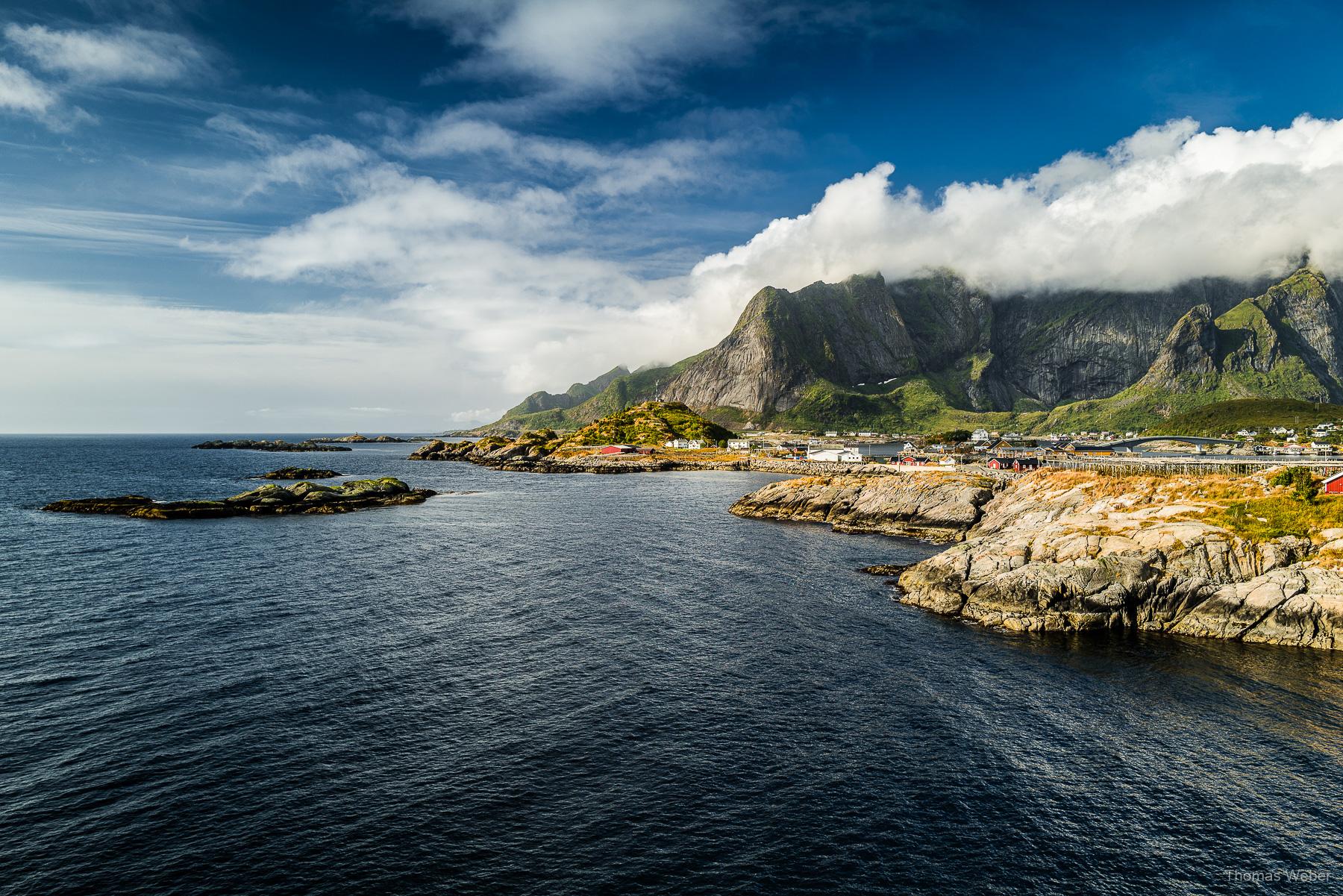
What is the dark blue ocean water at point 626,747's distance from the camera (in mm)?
24766

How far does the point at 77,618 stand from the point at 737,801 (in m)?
55.1

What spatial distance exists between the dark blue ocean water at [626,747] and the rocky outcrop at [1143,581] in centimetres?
358

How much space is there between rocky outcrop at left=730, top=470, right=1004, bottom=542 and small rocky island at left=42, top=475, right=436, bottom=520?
74.2m

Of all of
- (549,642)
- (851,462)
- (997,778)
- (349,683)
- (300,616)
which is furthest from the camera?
(851,462)

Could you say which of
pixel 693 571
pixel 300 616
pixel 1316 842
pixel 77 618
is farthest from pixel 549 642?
pixel 1316 842

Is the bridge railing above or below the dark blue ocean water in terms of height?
above

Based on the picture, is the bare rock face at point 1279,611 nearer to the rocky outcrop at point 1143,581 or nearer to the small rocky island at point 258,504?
the rocky outcrop at point 1143,581

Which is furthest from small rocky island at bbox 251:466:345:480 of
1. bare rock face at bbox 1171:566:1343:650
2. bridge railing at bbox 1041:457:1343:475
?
bare rock face at bbox 1171:566:1343:650

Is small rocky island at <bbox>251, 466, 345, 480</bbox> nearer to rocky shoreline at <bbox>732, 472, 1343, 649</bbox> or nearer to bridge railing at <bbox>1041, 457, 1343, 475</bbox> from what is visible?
rocky shoreline at <bbox>732, 472, 1343, 649</bbox>

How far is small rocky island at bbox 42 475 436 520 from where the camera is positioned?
109 meters

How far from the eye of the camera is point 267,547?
82.5 metres

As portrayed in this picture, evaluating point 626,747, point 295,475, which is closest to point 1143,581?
point 626,747

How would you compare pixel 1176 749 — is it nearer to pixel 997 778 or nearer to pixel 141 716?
pixel 997 778

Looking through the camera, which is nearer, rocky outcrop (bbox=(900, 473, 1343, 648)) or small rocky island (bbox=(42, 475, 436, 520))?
rocky outcrop (bbox=(900, 473, 1343, 648))
